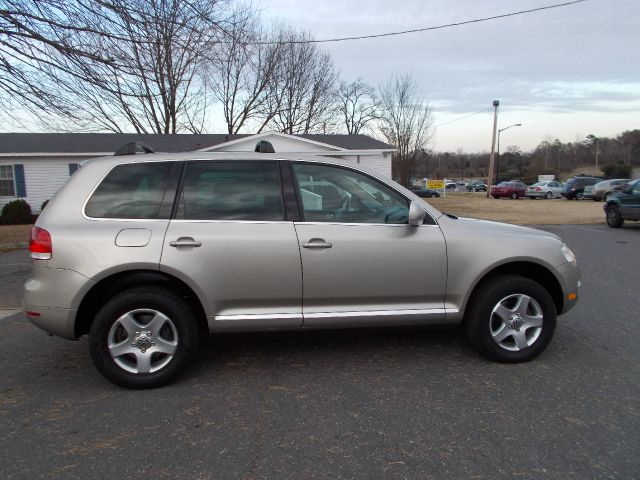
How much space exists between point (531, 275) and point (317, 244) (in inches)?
76.5

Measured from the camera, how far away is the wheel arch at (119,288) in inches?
133

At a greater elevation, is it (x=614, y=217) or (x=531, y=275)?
(x=531, y=275)

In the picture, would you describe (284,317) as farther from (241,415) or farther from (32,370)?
(32,370)

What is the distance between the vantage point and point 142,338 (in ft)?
11.1

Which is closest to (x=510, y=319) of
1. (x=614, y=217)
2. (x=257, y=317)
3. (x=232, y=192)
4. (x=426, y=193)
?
(x=257, y=317)

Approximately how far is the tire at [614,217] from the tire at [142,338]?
15.2m

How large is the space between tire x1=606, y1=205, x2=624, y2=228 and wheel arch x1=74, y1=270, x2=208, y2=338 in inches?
595

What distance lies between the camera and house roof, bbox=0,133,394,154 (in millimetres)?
22094

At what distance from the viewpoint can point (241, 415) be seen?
9.93 ft

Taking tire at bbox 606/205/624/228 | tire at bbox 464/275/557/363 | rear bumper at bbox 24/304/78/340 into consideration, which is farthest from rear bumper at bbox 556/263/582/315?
tire at bbox 606/205/624/228

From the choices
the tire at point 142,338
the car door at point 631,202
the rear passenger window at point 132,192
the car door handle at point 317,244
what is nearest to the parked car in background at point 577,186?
the car door at point 631,202

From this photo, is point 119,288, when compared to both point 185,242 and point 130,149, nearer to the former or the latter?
point 185,242

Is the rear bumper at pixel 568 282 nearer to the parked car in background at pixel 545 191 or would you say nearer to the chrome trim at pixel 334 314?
the chrome trim at pixel 334 314

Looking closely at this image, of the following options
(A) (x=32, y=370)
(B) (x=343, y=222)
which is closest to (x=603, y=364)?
(B) (x=343, y=222)
